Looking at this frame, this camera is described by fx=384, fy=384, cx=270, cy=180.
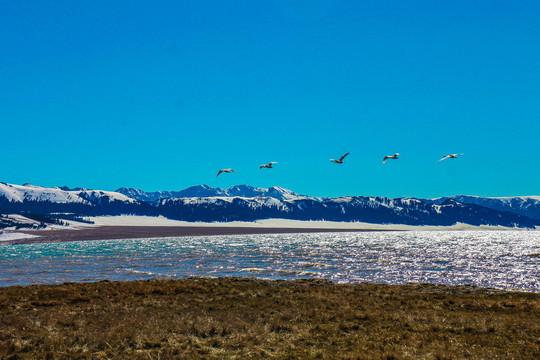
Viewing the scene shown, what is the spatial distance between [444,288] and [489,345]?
2217 centimetres

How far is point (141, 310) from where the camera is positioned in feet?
80.2

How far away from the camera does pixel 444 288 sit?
36.6 m

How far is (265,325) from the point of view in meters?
19.5

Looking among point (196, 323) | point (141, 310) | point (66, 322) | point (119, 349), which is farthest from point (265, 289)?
point (119, 349)

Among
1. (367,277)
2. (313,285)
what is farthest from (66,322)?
(367,277)

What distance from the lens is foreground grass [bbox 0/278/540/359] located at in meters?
15.2

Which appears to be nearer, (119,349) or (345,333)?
(119,349)

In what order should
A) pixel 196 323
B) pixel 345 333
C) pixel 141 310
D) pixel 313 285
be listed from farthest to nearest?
pixel 313 285, pixel 141 310, pixel 196 323, pixel 345 333

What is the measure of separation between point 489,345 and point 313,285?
23625 millimetres

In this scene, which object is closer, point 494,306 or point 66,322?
point 66,322

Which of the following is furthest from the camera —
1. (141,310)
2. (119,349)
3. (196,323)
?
(141,310)

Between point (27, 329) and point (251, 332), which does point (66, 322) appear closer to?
point (27, 329)

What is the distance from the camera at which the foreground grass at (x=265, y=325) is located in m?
15.2

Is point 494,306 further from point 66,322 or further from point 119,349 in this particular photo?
point 66,322
